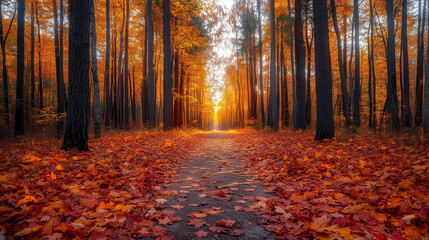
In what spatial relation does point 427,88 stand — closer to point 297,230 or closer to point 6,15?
point 297,230

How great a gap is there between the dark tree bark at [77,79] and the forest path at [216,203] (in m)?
3.23

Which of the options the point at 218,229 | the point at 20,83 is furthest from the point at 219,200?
the point at 20,83

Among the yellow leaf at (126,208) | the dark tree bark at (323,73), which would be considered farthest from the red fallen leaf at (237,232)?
the dark tree bark at (323,73)

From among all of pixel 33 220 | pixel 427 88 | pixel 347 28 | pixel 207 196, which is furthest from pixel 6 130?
pixel 347 28

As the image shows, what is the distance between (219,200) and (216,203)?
0.43 feet

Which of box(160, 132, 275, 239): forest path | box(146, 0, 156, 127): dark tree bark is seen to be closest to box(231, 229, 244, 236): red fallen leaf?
box(160, 132, 275, 239): forest path

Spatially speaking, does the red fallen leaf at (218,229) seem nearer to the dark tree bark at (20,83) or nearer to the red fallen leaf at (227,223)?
the red fallen leaf at (227,223)

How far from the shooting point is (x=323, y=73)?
7355 millimetres

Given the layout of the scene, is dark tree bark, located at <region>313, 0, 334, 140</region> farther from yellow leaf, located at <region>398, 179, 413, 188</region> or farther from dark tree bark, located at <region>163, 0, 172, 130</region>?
dark tree bark, located at <region>163, 0, 172, 130</region>

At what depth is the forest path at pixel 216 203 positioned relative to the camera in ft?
7.33

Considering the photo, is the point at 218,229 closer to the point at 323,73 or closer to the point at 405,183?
the point at 405,183

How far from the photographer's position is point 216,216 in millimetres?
2605

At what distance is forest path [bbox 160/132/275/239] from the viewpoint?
7.33 feet

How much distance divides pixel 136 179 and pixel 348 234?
3.39m
